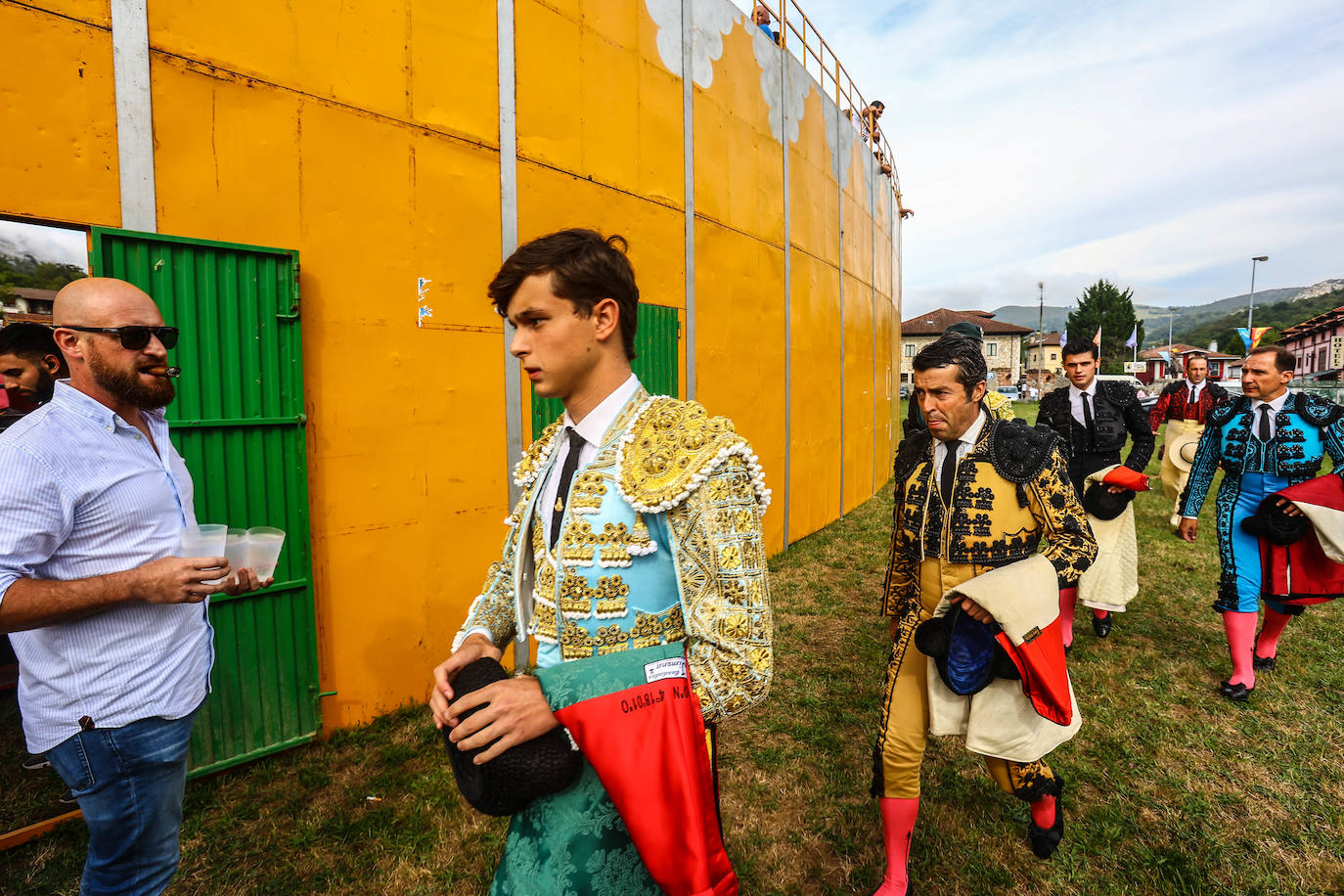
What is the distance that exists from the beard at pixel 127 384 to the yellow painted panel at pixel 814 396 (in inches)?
287

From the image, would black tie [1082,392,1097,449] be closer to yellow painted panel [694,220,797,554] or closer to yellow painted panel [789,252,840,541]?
yellow painted panel [694,220,797,554]

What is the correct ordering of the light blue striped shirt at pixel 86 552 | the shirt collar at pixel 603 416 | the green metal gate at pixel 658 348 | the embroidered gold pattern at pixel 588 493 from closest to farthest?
the embroidered gold pattern at pixel 588 493
the shirt collar at pixel 603 416
the light blue striped shirt at pixel 86 552
the green metal gate at pixel 658 348

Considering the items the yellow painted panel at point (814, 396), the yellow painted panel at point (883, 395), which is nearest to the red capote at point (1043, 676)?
the yellow painted panel at point (814, 396)

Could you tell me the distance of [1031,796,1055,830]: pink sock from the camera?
2.87 metres

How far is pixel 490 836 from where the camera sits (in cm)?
318

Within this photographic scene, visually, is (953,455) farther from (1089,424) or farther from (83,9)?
(83,9)

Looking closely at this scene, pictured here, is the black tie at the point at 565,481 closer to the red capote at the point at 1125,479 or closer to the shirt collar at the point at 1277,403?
the red capote at the point at 1125,479

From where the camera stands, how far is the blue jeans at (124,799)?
6.09 ft

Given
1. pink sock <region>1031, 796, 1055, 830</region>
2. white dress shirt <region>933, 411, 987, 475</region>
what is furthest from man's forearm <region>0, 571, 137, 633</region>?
pink sock <region>1031, 796, 1055, 830</region>

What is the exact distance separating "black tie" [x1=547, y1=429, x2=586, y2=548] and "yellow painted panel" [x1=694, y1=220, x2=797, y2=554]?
5.12m

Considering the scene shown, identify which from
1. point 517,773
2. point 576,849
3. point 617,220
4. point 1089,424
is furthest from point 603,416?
point 1089,424

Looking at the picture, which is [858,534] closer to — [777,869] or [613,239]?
[777,869]

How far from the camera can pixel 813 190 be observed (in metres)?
9.00

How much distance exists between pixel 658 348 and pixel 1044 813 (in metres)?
4.60
